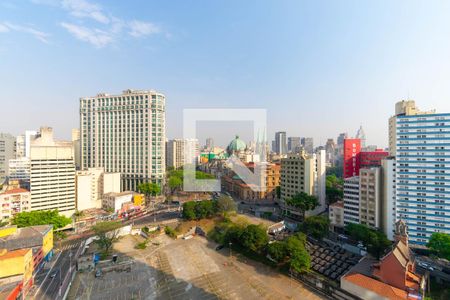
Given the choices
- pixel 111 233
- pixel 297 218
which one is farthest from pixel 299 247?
pixel 111 233

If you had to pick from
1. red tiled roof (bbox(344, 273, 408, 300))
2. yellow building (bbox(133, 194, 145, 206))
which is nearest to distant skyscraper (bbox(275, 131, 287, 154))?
yellow building (bbox(133, 194, 145, 206))

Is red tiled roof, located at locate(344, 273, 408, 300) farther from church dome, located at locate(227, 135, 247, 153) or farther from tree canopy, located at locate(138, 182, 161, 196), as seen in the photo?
church dome, located at locate(227, 135, 247, 153)

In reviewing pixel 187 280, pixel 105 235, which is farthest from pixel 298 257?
pixel 105 235

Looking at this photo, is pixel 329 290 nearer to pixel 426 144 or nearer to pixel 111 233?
pixel 426 144

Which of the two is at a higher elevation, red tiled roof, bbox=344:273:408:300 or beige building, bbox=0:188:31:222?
beige building, bbox=0:188:31:222

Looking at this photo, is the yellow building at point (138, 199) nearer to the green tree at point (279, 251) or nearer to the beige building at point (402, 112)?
the green tree at point (279, 251)

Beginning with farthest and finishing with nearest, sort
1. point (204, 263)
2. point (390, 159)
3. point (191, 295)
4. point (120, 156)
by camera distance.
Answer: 1. point (120, 156)
2. point (390, 159)
3. point (204, 263)
4. point (191, 295)
